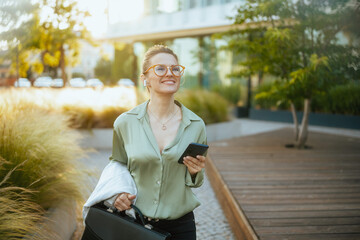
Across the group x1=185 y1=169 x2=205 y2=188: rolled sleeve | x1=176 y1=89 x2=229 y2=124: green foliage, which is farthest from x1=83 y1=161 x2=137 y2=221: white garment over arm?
x1=176 y1=89 x2=229 y2=124: green foliage

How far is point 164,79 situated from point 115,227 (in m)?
0.80

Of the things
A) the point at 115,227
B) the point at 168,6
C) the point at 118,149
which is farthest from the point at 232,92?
the point at 115,227

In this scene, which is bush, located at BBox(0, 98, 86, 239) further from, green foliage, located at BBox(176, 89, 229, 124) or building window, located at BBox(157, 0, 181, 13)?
building window, located at BBox(157, 0, 181, 13)

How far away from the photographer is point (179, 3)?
69.5 feet

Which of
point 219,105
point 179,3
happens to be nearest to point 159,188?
point 219,105

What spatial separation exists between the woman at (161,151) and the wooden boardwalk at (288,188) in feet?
4.63

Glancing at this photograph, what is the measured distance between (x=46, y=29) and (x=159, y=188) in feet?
36.3

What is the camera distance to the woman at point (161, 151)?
188 cm

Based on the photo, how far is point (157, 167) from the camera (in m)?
1.89

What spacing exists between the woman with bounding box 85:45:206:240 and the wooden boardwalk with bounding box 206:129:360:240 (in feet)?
4.63

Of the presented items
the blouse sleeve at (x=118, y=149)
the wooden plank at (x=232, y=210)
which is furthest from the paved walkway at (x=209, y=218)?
the blouse sleeve at (x=118, y=149)

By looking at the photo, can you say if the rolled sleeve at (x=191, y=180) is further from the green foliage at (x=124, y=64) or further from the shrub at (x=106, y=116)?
the green foliage at (x=124, y=64)

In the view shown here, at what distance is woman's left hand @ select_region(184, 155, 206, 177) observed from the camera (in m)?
1.79

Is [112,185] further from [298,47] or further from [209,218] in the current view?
[298,47]
